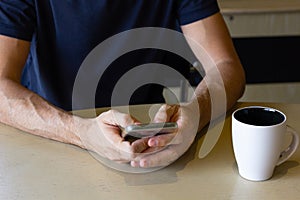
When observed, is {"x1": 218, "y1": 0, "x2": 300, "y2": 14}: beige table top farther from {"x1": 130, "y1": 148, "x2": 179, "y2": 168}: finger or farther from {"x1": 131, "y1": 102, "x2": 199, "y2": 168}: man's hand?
{"x1": 130, "y1": 148, "x2": 179, "y2": 168}: finger

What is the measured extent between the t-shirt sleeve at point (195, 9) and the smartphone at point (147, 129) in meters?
0.56

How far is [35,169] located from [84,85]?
0.58 m

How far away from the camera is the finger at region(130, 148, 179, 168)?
3.03ft

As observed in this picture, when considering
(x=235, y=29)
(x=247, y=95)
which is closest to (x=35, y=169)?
(x=235, y=29)

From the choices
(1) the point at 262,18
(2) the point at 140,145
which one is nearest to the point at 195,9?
(2) the point at 140,145

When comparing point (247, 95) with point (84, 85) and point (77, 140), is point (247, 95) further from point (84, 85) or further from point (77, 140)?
point (77, 140)

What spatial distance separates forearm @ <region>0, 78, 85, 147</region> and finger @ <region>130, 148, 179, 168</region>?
16 cm

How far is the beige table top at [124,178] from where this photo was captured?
0.85 metres

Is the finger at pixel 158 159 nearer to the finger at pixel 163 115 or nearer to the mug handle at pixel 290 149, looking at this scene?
the finger at pixel 163 115

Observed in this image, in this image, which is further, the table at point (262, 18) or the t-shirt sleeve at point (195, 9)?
the table at point (262, 18)

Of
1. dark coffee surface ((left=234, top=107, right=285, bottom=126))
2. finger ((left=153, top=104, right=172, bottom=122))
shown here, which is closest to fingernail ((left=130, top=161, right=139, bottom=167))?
finger ((left=153, top=104, right=172, bottom=122))

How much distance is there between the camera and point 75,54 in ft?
4.75

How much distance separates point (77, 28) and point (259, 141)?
76 cm

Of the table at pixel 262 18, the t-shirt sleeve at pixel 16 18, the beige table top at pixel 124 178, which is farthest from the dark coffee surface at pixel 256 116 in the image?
the table at pixel 262 18
